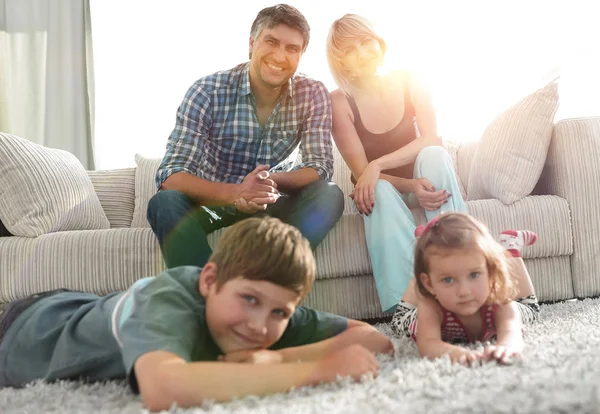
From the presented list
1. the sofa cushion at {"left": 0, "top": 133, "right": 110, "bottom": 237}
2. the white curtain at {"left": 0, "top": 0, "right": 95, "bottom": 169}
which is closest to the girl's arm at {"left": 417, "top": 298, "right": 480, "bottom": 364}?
the sofa cushion at {"left": 0, "top": 133, "right": 110, "bottom": 237}

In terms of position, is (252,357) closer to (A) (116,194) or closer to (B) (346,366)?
(B) (346,366)

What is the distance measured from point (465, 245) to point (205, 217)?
2.51ft

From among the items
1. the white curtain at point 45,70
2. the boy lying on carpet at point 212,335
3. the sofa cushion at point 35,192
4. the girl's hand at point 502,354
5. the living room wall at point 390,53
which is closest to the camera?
the boy lying on carpet at point 212,335

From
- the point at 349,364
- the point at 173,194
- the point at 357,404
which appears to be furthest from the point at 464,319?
the point at 173,194

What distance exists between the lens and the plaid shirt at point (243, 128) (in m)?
1.73

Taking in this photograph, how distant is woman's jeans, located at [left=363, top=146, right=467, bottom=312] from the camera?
151cm

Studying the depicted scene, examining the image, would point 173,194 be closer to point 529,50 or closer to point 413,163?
point 413,163

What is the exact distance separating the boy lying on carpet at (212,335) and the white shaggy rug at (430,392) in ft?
0.10

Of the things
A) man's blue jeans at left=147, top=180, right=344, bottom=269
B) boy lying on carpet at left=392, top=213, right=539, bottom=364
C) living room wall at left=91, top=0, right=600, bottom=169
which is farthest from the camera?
living room wall at left=91, top=0, right=600, bottom=169

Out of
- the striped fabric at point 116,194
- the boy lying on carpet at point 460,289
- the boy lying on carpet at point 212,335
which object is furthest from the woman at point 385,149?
the striped fabric at point 116,194

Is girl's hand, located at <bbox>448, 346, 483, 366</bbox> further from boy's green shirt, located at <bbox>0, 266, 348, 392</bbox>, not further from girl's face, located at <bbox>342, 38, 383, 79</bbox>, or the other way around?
girl's face, located at <bbox>342, 38, 383, 79</bbox>

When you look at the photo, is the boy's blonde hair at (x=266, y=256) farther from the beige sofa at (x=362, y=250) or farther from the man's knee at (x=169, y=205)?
the beige sofa at (x=362, y=250)

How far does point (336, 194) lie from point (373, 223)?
0.44ft

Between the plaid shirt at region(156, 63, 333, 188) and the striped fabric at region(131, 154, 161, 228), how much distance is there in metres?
0.64
